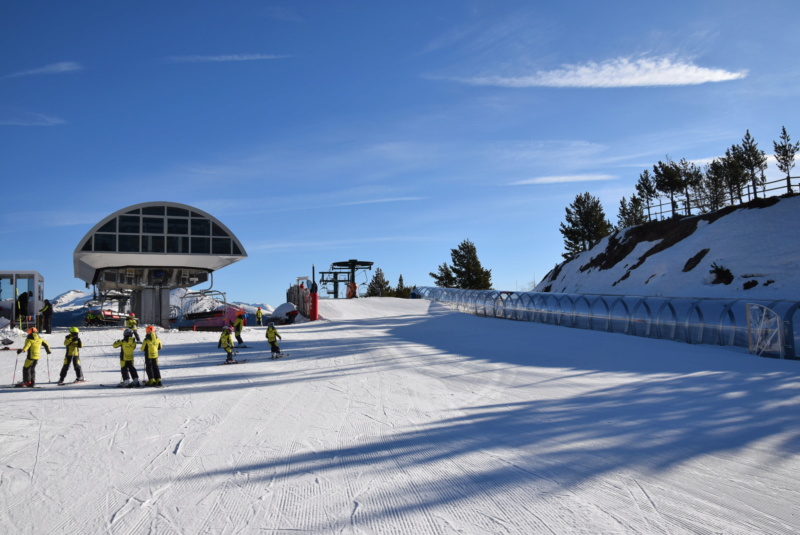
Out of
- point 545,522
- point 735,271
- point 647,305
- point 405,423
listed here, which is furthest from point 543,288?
point 545,522

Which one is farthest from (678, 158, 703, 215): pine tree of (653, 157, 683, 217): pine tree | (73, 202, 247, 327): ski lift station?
(73, 202, 247, 327): ski lift station

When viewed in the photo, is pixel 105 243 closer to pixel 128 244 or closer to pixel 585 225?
pixel 128 244

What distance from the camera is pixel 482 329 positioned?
2308 centimetres

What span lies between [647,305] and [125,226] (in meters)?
29.2

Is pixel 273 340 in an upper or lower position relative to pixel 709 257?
lower

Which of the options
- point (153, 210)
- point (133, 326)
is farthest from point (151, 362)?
point (153, 210)

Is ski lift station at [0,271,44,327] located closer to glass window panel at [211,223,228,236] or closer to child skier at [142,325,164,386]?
glass window panel at [211,223,228,236]

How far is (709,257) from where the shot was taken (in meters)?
28.5

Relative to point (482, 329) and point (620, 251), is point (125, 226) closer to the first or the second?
point (482, 329)

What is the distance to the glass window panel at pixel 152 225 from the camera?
1279 inches

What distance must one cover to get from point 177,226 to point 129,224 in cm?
272

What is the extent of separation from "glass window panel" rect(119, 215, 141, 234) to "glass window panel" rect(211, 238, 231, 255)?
174 inches

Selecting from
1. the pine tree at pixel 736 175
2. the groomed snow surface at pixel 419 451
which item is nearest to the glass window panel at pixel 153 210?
the groomed snow surface at pixel 419 451

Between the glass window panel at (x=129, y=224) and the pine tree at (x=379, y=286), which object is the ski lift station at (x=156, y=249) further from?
the pine tree at (x=379, y=286)
